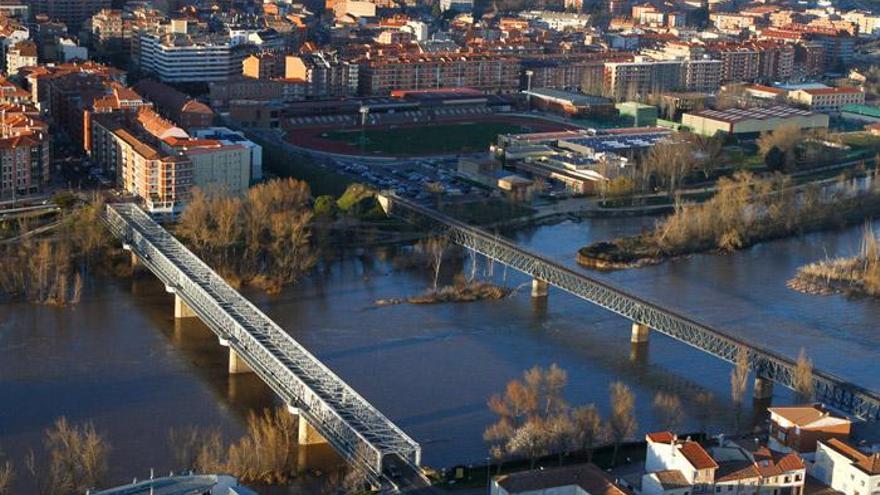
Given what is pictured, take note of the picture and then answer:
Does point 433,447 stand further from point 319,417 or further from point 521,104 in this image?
point 521,104

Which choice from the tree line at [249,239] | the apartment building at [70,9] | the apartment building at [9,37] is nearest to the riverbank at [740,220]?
the tree line at [249,239]

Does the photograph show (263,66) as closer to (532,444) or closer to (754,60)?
A: (754,60)

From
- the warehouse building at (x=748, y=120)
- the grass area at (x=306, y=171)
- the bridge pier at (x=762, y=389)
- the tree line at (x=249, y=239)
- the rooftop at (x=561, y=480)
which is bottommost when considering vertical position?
the bridge pier at (x=762, y=389)

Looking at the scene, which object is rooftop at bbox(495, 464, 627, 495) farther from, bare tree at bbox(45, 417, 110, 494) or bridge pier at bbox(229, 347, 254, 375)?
bridge pier at bbox(229, 347, 254, 375)

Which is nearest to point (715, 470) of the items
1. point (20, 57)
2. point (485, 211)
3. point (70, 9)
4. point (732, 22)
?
point (485, 211)

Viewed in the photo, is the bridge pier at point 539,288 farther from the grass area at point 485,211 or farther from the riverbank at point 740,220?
the grass area at point 485,211

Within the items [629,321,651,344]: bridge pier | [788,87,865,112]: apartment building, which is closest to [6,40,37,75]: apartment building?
[788,87,865,112]: apartment building
